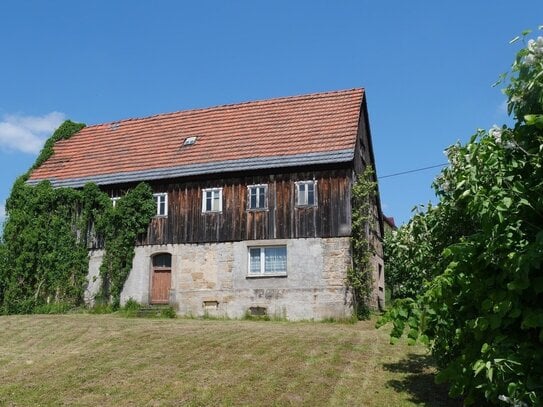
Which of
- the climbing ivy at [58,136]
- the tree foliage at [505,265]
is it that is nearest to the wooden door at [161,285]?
the climbing ivy at [58,136]

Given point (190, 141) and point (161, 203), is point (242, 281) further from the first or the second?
point (190, 141)

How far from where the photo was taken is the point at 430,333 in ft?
25.1

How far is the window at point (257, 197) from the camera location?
2155cm

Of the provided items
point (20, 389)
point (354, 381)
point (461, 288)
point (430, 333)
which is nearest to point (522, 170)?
point (461, 288)

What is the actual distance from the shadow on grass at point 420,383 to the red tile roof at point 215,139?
990 centimetres

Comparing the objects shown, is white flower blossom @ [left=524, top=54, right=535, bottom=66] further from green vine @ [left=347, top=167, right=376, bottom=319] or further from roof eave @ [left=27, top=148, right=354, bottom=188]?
green vine @ [left=347, top=167, right=376, bottom=319]

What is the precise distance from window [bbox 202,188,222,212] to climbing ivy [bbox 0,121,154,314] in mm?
2357

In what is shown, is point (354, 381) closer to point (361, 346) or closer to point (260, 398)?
point (260, 398)

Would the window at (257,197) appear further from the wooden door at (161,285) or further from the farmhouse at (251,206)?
the wooden door at (161,285)

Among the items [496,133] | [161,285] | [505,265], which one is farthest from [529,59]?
[161,285]

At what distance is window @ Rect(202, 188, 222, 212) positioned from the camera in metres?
22.2

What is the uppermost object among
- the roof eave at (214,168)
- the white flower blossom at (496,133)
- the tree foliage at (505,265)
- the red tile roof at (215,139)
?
the red tile roof at (215,139)

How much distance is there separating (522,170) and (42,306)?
21.4 meters

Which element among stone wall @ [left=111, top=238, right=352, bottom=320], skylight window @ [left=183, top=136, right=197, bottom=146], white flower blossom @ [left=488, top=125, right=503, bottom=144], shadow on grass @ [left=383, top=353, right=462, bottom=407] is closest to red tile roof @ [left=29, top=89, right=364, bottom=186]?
skylight window @ [left=183, top=136, right=197, bottom=146]
